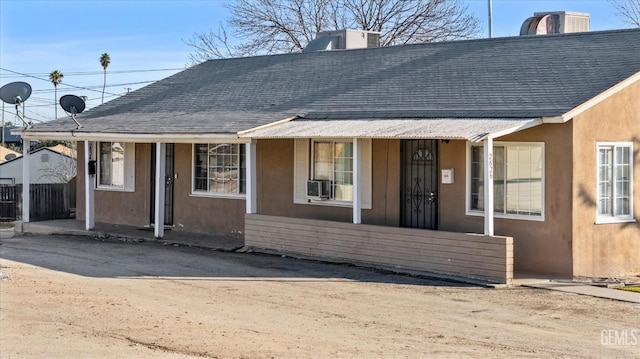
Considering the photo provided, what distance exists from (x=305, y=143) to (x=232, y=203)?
98.4 inches

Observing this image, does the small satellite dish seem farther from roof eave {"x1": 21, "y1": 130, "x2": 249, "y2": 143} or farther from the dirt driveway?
the dirt driveway

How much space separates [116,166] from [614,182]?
12713 millimetres

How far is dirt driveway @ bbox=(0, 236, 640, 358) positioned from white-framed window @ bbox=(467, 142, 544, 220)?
1961 millimetres

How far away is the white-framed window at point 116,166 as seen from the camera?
73.3ft

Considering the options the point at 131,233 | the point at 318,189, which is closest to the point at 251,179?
the point at 318,189

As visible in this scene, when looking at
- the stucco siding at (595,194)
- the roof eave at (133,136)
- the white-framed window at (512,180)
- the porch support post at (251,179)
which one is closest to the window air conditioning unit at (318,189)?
the porch support post at (251,179)

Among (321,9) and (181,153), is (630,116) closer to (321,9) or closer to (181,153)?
(181,153)

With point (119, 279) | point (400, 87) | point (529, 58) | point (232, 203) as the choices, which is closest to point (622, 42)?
point (529, 58)

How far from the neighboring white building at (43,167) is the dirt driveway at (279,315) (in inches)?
981

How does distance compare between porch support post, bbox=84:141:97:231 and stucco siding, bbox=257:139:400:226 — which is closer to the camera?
stucco siding, bbox=257:139:400:226

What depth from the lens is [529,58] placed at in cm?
1762

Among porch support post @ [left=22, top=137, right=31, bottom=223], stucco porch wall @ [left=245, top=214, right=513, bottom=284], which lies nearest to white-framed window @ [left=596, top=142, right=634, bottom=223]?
stucco porch wall @ [left=245, top=214, right=513, bottom=284]

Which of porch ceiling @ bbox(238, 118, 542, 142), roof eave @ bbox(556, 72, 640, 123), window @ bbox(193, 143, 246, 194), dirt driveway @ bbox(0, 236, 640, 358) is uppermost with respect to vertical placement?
roof eave @ bbox(556, 72, 640, 123)

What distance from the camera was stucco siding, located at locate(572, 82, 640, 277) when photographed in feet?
48.3
